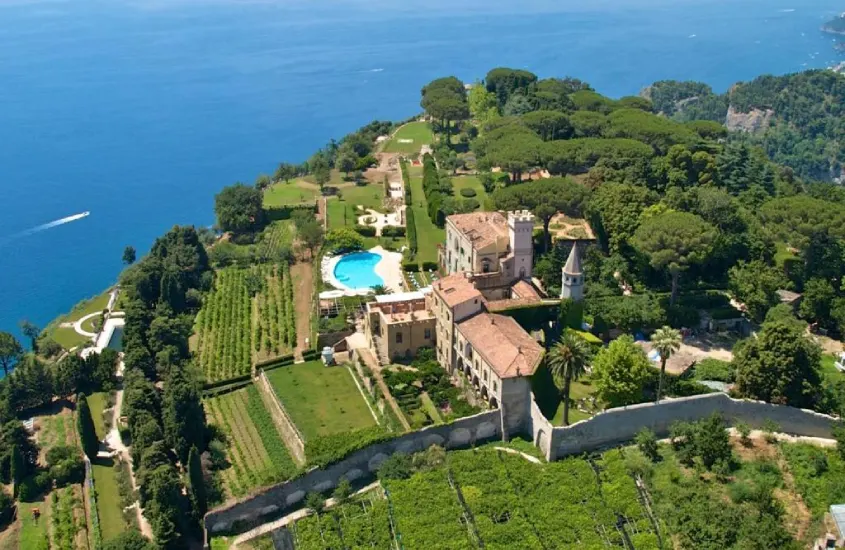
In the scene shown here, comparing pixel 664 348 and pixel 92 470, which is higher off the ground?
pixel 664 348

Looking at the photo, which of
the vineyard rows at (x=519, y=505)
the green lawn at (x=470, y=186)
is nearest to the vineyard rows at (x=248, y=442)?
the vineyard rows at (x=519, y=505)

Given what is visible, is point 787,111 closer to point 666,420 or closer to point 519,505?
point 666,420

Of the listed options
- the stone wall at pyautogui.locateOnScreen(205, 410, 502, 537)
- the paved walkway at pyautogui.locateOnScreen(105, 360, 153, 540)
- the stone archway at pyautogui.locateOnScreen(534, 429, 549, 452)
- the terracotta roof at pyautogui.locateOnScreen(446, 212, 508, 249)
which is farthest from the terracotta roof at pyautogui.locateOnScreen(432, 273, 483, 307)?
the paved walkway at pyautogui.locateOnScreen(105, 360, 153, 540)

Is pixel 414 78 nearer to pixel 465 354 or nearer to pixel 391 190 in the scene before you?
pixel 391 190

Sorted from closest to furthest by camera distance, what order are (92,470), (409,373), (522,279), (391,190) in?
1. (92,470)
2. (409,373)
3. (522,279)
4. (391,190)

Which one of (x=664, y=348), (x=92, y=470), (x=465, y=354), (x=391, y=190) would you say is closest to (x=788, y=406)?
(x=664, y=348)

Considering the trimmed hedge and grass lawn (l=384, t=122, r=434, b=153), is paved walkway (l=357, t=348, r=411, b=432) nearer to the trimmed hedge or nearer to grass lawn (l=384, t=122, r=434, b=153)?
Result: the trimmed hedge

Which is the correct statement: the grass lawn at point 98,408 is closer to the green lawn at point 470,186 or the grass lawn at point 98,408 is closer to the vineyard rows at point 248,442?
the vineyard rows at point 248,442
